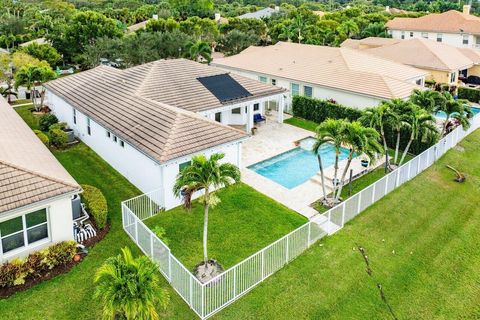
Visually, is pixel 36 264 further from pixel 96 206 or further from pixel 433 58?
pixel 433 58

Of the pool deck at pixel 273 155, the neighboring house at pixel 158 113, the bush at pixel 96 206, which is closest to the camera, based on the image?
the bush at pixel 96 206

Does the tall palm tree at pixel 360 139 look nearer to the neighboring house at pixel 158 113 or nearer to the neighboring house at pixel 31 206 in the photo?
the neighboring house at pixel 158 113

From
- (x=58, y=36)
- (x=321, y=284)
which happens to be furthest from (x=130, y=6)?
(x=321, y=284)

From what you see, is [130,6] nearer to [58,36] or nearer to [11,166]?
[58,36]

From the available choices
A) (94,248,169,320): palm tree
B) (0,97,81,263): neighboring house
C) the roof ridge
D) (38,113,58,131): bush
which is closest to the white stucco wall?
(0,97,81,263): neighboring house

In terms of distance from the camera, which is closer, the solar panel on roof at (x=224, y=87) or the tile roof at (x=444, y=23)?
the solar panel on roof at (x=224, y=87)

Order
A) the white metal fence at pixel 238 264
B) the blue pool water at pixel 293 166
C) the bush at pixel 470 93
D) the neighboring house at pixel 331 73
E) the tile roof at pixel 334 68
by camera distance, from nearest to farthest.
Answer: the white metal fence at pixel 238 264 → the blue pool water at pixel 293 166 → the neighboring house at pixel 331 73 → the tile roof at pixel 334 68 → the bush at pixel 470 93

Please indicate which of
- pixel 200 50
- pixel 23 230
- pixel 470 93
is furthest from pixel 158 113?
pixel 470 93

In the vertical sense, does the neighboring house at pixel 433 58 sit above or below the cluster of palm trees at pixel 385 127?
above

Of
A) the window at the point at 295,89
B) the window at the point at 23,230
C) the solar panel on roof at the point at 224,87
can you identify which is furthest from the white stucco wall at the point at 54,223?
the window at the point at 295,89
